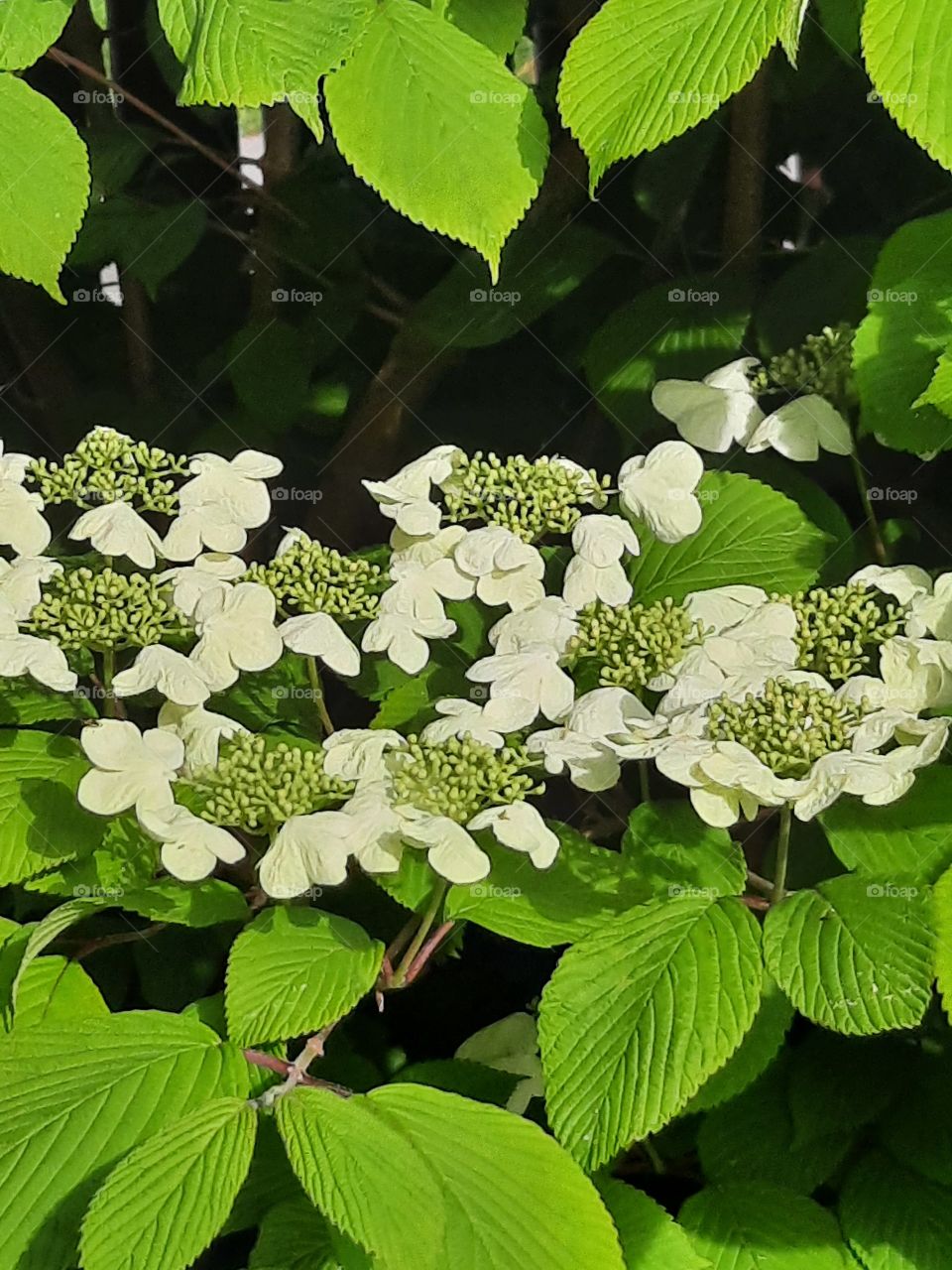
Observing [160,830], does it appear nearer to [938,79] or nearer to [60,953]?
[60,953]

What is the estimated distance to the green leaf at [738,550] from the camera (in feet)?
2.24

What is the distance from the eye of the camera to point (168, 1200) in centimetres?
46

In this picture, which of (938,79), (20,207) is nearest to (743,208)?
(938,79)

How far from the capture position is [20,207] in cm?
64

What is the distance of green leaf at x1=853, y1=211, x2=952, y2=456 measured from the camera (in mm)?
651

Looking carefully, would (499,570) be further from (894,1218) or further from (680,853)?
(894,1218)

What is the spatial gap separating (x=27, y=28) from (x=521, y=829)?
48cm

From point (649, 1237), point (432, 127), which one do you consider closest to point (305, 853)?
point (649, 1237)

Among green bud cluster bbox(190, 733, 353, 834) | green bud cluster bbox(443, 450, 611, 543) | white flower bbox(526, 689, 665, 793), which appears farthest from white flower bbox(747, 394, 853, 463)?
green bud cluster bbox(190, 733, 353, 834)

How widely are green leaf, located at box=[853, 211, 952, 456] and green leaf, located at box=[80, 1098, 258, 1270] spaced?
472mm

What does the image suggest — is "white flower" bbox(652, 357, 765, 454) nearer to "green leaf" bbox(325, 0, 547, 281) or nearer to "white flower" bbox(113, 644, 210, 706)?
"green leaf" bbox(325, 0, 547, 281)

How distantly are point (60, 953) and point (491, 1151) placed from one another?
320 mm

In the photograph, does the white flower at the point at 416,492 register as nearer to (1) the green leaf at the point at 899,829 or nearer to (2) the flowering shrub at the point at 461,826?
(2) the flowering shrub at the point at 461,826

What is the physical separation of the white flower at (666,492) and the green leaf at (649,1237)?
1.09 ft
